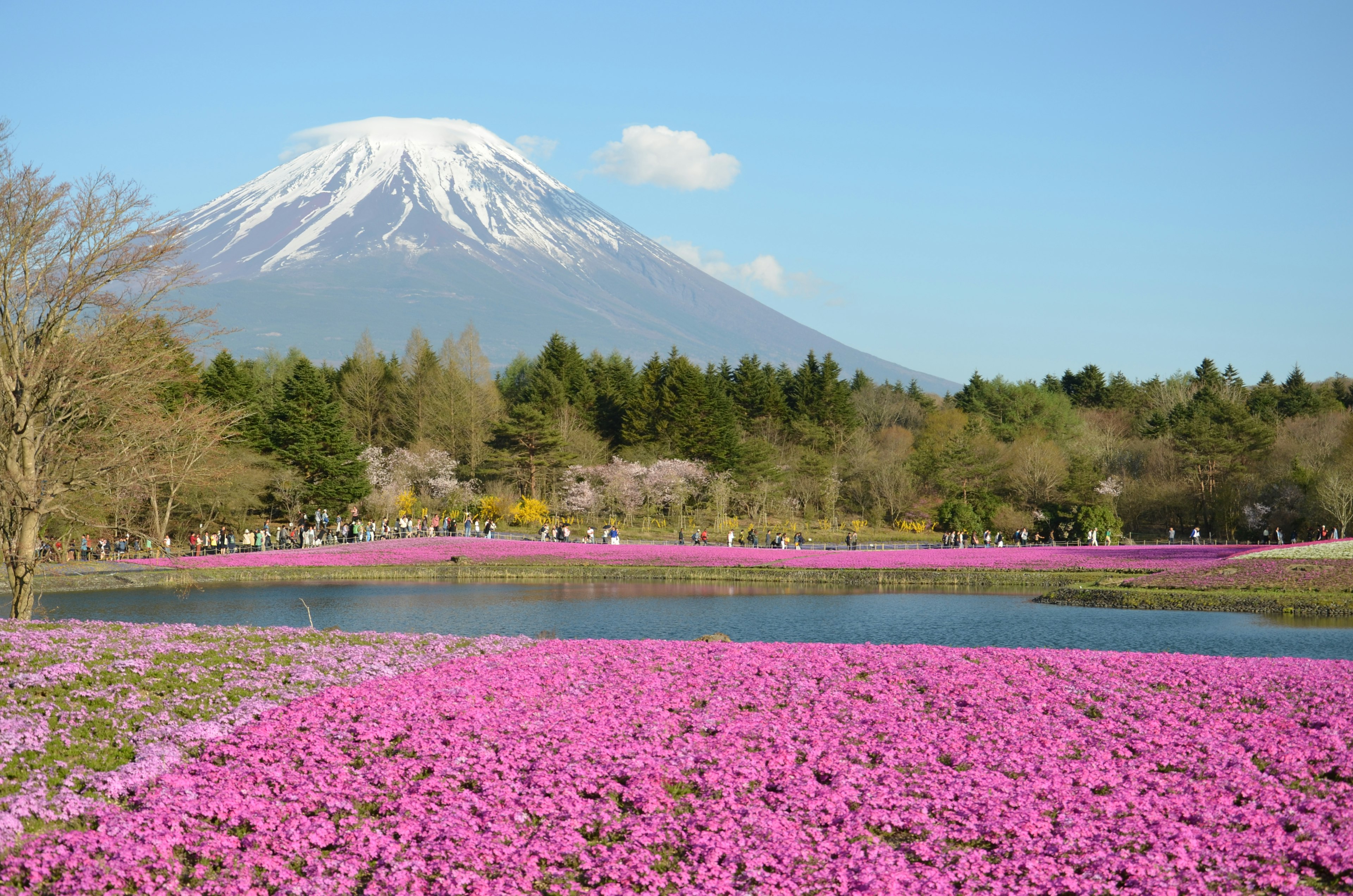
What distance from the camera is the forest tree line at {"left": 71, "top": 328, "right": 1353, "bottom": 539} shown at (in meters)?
63.0

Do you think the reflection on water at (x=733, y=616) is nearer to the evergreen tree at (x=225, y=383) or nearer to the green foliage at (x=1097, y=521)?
the evergreen tree at (x=225, y=383)

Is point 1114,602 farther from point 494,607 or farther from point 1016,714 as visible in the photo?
point 1016,714

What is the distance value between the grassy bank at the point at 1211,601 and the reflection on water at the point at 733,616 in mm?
783

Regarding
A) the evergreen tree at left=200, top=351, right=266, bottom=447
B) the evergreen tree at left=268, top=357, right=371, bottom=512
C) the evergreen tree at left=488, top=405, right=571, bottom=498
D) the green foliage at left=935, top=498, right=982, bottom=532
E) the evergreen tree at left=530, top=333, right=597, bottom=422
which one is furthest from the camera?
the evergreen tree at left=530, top=333, right=597, bottom=422

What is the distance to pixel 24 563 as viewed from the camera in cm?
1756

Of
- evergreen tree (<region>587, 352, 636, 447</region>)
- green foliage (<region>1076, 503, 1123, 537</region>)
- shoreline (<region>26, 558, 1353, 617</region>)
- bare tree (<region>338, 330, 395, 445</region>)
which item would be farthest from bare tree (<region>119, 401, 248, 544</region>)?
bare tree (<region>338, 330, 395, 445</region>)

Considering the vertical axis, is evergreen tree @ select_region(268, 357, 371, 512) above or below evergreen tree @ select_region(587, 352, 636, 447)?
below

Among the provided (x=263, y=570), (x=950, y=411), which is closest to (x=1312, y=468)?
(x=950, y=411)

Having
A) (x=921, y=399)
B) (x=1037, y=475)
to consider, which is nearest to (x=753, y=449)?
(x=1037, y=475)

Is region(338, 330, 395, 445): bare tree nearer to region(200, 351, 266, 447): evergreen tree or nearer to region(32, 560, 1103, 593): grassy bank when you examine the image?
region(200, 351, 266, 447): evergreen tree

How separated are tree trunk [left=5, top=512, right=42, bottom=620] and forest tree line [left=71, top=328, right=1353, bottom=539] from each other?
3562 centimetres

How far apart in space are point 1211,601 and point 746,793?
90.2ft

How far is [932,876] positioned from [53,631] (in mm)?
13666

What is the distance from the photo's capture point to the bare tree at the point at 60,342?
17422 mm
